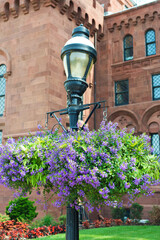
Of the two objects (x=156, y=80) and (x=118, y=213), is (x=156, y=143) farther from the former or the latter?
(x=118, y=213)

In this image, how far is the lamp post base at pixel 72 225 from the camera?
452 cm

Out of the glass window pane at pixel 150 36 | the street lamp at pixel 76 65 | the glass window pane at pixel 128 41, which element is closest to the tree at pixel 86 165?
the street lamp at pixel 76 65

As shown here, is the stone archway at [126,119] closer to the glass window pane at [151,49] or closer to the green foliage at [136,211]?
the glass window pane at [151,49]

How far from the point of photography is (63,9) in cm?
1752

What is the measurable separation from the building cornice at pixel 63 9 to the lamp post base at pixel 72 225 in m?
14.4

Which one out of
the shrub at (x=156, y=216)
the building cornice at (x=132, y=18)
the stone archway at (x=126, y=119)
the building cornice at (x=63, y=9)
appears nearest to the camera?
the shrub at (x=156, y=216)

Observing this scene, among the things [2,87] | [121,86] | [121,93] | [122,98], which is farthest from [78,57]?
[121,86]

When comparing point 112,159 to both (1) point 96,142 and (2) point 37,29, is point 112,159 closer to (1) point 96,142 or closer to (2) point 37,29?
(1) point 96,142

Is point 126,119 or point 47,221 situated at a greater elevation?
Answer: point 126,119

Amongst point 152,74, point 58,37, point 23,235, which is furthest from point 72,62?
point 152,74

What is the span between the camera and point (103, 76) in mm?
21016

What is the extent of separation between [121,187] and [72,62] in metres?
2.28

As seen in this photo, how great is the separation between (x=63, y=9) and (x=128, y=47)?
221 inches

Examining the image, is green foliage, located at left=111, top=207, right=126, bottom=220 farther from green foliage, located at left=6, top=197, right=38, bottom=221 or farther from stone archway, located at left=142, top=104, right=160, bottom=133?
green foliage, located at left=6, top=197, right=38, bottom=221
